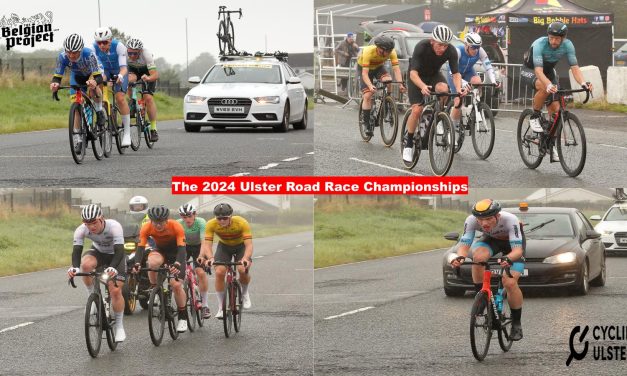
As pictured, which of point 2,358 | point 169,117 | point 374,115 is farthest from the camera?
point 169,117

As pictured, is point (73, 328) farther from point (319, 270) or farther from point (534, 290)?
point (319, 270)

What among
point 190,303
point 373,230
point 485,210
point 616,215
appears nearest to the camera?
point 485,210

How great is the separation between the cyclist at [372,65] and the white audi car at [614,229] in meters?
5.16

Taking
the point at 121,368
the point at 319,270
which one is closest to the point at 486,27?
the point at 319,270

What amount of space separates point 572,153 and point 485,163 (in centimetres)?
190

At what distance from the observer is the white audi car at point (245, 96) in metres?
19.1

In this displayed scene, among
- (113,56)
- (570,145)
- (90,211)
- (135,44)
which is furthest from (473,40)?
(90,211)

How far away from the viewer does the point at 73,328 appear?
48.0 ft

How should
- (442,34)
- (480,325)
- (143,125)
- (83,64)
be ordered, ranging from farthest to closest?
(143,125)
(83,64)
(442,34)
(480,325)

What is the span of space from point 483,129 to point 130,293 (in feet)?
15.2

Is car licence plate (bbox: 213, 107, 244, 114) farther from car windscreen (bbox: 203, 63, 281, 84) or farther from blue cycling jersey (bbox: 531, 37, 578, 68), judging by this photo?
blue cycling jersey (bbox: 531, 37, 578, 68)

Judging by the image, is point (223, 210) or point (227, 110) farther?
point (227, 110)

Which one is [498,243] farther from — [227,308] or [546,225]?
[227,308]

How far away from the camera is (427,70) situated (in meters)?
13.0
